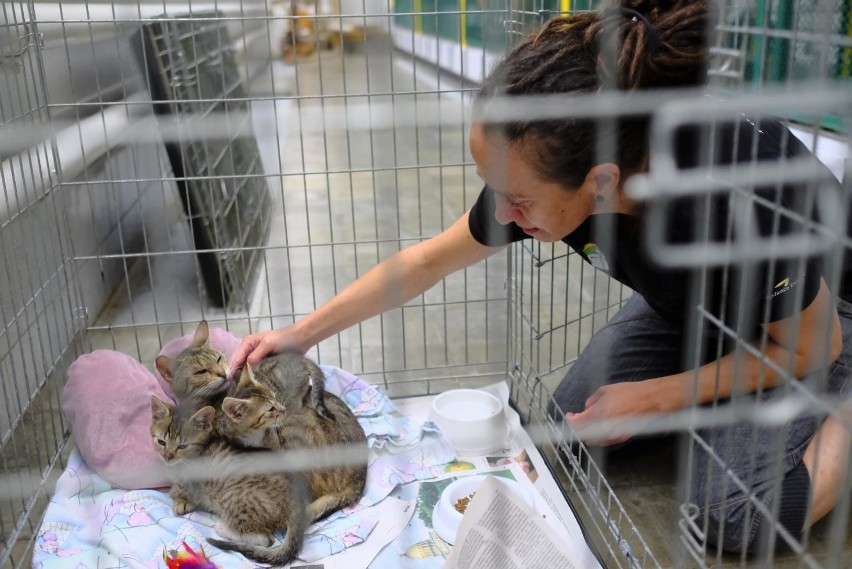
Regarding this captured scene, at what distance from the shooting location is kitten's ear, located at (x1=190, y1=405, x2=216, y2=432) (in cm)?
130

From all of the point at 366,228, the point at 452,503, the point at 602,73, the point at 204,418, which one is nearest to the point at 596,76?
the point at 602,73

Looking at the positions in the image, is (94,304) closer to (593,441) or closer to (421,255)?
(421,255)

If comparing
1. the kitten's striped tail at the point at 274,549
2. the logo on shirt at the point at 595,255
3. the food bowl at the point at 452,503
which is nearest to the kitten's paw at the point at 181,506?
the kitten's striped tail at the point at 274,549

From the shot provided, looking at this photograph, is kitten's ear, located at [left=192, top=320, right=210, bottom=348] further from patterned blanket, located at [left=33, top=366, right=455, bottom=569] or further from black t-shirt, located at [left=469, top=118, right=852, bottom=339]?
black t-shirt, located at [left=469, top=118, right=852, bottom=339]

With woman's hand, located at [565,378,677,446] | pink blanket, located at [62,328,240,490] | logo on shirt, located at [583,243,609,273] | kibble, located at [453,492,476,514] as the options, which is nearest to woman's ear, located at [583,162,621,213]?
logo on shirt, located at [583,243,609,273]

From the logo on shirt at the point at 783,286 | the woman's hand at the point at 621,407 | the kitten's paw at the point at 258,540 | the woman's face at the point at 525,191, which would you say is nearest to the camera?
the logo on shirt at the point at 783,286

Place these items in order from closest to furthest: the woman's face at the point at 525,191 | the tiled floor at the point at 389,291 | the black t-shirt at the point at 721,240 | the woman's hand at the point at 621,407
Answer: the black t-shirt at the point at 721,240 < the woman's face at the point at 525,191 < the woman's hand at the point at 621,407 < the tiled floor at the point at 389,291

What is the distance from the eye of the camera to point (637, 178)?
3.23ft

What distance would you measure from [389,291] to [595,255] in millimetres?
376

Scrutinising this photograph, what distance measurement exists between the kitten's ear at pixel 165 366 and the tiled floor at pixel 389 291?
20 cm

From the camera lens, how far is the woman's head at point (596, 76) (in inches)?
37.1

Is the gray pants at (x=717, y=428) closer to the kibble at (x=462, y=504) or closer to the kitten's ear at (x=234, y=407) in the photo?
the kibble at (x=462, y=504)

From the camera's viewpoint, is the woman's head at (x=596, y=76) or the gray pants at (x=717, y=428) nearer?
the woman's head at (x=596, y=76)

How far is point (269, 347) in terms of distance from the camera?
4.77 feet
